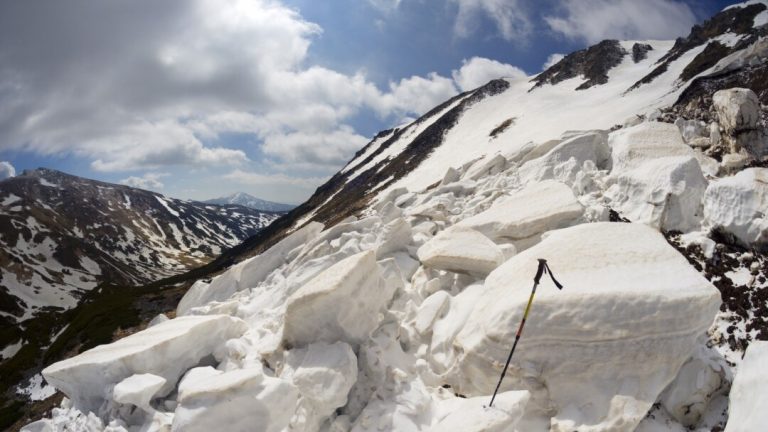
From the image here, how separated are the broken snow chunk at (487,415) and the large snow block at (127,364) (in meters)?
6.90

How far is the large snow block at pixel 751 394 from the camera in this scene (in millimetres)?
6570

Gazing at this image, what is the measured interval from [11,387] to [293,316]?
102ft

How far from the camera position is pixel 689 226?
14.5 meters

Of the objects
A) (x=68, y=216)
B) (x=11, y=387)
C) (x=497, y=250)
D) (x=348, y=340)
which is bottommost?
(x=11, y=387)

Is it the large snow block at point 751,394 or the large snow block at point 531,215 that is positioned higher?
the large snow block at point 531,215

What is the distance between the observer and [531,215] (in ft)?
51.4

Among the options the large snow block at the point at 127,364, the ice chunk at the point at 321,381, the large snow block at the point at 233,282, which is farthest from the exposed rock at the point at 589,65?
the large snow block at the point at 127,364

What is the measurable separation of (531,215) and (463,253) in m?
4.02

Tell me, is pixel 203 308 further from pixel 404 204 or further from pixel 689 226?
pixel 689 226

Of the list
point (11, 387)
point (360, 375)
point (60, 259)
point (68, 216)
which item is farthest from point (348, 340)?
point (68, 216)

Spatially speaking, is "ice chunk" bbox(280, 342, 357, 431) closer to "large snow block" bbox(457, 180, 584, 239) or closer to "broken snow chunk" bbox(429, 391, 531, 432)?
"broken snow chunk" bbox(429, 391, 531, 432)

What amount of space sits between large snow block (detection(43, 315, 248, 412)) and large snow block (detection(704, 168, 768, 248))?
55.0 feet

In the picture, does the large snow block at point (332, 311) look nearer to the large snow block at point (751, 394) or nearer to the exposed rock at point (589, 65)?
the large snow block at point (751, 394)

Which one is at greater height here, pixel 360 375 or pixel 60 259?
pixel 60 259
